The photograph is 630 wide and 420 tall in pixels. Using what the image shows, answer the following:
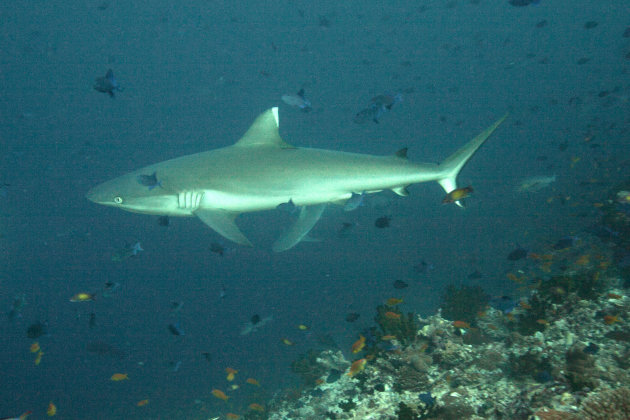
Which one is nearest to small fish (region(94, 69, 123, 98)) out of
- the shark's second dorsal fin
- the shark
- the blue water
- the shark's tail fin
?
the blue water

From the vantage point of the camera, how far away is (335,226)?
30750 mm

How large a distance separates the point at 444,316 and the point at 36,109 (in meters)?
96.3

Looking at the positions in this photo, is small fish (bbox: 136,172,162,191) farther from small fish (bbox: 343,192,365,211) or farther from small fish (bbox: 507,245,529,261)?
small fish (bbox: 507,245,529,261)

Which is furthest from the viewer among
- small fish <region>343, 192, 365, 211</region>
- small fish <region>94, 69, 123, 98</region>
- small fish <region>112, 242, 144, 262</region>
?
small fish <region>112, 242, 144, 262</region>

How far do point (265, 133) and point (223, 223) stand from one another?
2.03 m

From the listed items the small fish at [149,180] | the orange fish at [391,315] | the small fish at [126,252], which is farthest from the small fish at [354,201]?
the small fish at [126,252]

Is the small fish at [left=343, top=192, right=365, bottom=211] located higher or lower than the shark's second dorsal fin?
lower

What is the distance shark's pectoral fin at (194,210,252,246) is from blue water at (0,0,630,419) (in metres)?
1.92

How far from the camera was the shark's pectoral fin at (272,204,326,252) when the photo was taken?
6.00 metres

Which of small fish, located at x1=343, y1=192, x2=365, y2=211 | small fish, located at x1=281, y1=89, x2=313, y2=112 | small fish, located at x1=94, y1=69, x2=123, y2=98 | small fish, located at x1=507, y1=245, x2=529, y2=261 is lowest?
small fish, located at x1=507, y1=245, x2=529, y2=261

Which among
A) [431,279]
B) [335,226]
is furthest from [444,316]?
[335,226]

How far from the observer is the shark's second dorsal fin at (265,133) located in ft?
21.6

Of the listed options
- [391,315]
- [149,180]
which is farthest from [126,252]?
[391,315]

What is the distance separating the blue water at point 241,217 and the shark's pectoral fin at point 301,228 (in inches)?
89.5
